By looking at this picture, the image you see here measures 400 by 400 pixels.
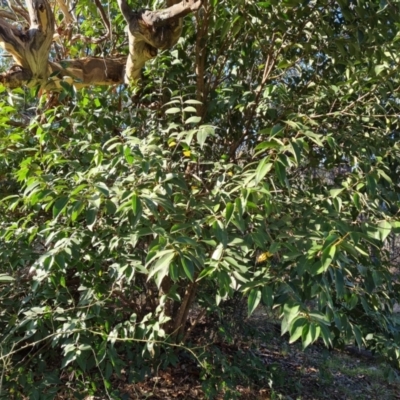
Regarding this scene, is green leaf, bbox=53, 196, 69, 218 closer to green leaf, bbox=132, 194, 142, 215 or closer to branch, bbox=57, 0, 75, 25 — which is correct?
green leaf, bbox=132, 194, 142, 215

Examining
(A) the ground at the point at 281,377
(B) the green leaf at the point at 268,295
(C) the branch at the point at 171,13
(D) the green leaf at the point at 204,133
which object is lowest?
(A) the ground at the point at 281,377

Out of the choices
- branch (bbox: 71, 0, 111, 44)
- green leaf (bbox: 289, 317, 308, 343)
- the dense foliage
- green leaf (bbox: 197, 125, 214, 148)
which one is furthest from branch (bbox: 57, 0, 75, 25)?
green leaf (bbox: 289, 317, 308, 343)

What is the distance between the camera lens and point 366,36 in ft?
7.75

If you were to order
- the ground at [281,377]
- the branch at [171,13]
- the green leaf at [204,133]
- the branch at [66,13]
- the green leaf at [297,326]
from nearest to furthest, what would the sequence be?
the green leaf at [297,326]
the green leaf at [204,133]
the branch at [171,13]
the ground at [281,377]
the branch at [66,13]

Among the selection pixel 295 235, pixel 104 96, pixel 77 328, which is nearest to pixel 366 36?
pixel 295 235

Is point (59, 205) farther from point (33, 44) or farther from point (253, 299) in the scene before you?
point (33, 44)

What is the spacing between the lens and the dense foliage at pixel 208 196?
1729 millimetres

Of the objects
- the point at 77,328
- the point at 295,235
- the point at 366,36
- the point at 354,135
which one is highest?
the point at 366,36

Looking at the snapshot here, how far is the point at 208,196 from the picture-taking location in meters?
2.06

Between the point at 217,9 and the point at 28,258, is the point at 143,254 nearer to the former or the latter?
the point at 28,258

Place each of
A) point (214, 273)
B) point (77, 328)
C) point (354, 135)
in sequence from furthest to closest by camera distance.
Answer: point (354, 135) < point (77, 328) < point (214, 273)

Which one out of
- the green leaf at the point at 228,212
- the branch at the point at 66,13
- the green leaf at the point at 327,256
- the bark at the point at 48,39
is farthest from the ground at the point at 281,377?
the branch at the point at 66,13

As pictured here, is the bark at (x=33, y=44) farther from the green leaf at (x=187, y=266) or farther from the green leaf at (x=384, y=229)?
the green leaf at (x=384, y=229)

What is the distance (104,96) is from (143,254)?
3.24ft
